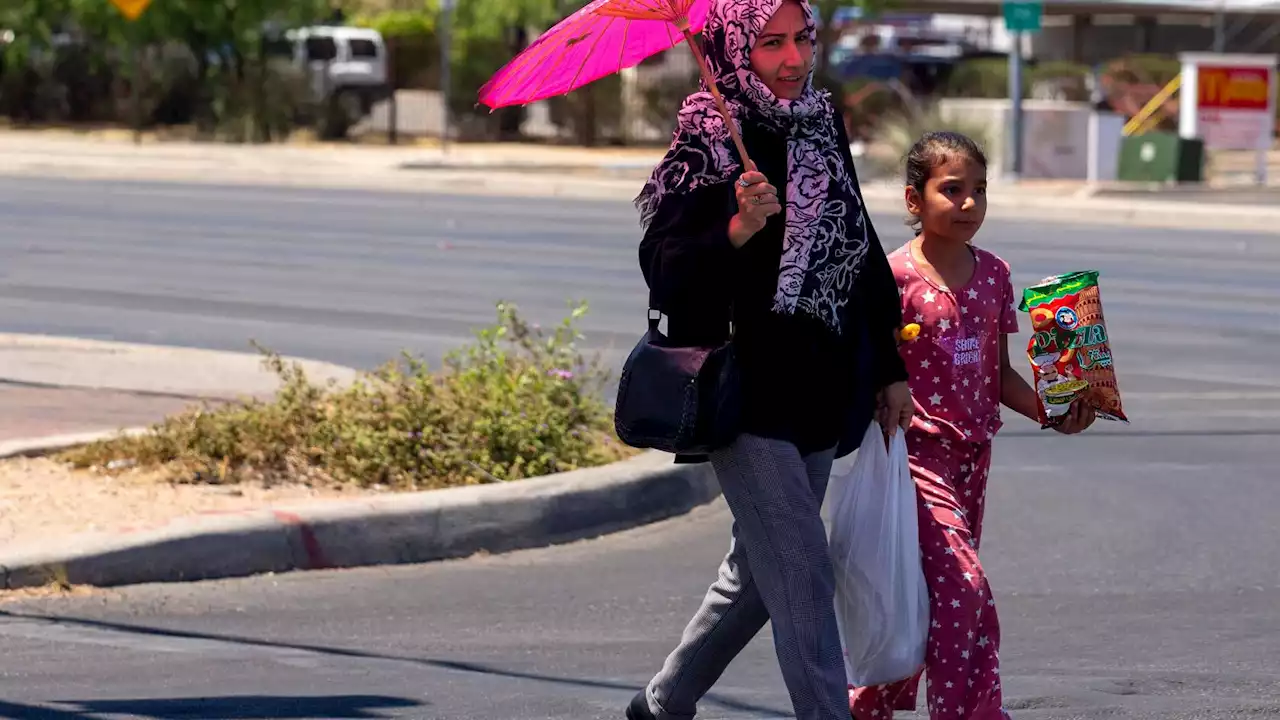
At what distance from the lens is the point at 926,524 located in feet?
14.9

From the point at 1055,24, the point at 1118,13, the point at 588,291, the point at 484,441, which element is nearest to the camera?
the point at 484,441

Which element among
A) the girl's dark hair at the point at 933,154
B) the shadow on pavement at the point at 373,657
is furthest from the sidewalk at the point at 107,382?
the girl's dark hair at the point at 933,154

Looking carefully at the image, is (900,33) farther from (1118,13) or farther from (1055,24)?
(1118,13)

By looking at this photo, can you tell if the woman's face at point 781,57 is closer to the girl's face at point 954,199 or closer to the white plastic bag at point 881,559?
the girl's face at point 954,199

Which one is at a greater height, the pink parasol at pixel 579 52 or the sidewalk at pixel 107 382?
the pink parasol at pixel 579 52

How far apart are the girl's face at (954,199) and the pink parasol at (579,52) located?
24.6 inches

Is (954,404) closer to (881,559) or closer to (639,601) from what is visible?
(881,559)

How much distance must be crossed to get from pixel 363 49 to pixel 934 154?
44.1m

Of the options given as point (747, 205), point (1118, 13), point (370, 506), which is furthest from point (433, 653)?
point (1118, 13)

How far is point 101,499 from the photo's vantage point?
7.31 m

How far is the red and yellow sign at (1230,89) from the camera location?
1168 inches

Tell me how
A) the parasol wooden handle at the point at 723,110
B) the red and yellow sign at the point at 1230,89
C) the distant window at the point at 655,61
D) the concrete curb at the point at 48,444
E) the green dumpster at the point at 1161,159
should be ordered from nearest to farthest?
the parasol wooden handle at the point at 723,110, the concrete curb at the point at 48,444, the green dumpster at the point at 1161,159, the red and yellow sign at the point at 1230,89, the distant window at the point at 655,61

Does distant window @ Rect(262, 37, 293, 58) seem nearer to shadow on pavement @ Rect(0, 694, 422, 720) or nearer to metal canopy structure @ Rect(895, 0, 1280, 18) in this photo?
metal canopy structure @ Rect(895, 0, 1280, 18)

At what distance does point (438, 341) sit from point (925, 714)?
773cm
